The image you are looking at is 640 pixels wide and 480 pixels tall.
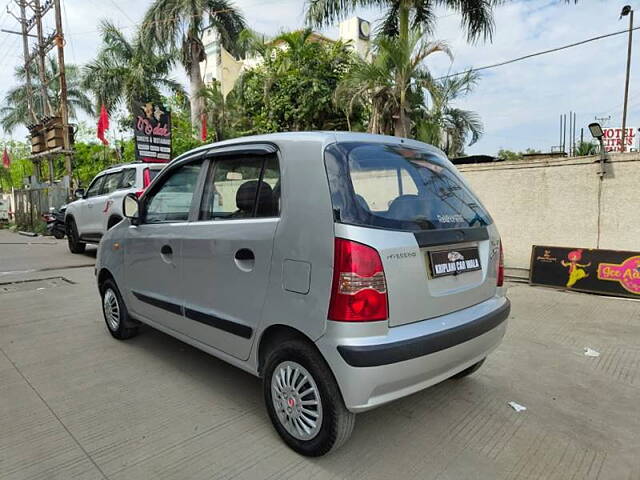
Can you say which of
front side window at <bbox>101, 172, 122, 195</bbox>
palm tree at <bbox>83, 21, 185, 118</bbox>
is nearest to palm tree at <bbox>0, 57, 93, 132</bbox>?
palm tree at <bbox>83, 21, 185, 118</bbox>

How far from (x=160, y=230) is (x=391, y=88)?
7.41 meters

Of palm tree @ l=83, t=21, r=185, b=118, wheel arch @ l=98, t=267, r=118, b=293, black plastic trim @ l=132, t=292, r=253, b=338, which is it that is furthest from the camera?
palm tree @ l=83, t=21, r=185, b=118

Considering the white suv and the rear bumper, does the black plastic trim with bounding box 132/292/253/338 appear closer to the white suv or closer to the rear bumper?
the rear bumper

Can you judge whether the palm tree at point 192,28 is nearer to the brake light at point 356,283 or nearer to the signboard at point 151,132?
the signboard at point 151,132

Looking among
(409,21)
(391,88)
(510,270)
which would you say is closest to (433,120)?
(391,88)

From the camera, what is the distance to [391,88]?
9414mm

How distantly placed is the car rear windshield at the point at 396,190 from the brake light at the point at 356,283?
0.49 ft

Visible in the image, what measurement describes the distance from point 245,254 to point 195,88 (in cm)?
2141

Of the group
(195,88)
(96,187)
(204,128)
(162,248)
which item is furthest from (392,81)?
(195,88)

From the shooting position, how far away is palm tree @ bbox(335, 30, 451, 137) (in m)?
9.10

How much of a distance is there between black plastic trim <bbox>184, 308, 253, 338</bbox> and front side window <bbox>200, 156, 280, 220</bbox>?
649 millimetres

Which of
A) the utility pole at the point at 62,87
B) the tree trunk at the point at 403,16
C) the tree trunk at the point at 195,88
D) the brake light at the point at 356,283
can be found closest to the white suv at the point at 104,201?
the brake light at the point at 356,283

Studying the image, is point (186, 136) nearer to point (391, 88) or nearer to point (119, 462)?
point (391, 88)

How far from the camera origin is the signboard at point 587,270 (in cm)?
564
